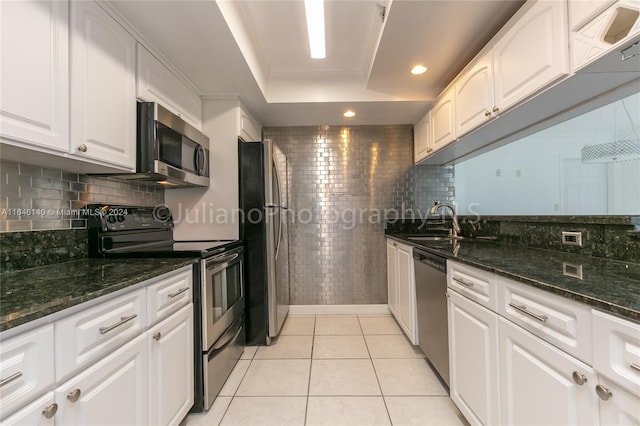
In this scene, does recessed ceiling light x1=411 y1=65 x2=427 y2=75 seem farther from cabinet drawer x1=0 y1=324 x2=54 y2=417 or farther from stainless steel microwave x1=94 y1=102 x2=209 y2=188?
cabinet drawer x1=0 y1=324 x2=54 y2=417

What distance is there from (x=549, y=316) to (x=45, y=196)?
2.33 m

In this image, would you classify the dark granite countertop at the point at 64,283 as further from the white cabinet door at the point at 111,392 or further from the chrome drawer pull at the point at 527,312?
the chrome drawer pull at the point at 527,312

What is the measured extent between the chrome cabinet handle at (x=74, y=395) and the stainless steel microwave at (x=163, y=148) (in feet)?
3.84

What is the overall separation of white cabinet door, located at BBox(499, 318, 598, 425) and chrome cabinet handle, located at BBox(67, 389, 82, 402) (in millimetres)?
1489

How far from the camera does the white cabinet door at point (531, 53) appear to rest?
1193mm

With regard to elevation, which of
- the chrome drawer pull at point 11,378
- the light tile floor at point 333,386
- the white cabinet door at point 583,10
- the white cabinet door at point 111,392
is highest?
the white cabinet door at point 583,10

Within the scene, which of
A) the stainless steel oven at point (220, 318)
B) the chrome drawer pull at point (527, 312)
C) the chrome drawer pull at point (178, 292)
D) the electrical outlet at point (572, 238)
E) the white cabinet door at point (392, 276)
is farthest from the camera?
the white cabinet door at point (392, 276)

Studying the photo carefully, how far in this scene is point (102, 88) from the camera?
4.44ft

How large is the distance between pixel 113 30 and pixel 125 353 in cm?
158

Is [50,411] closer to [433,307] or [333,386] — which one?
[333,386]

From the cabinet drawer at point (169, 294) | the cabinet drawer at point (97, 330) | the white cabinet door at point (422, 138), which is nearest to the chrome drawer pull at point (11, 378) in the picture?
the cabinet drawer at point (97, 330)

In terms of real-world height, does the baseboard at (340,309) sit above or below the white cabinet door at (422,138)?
below

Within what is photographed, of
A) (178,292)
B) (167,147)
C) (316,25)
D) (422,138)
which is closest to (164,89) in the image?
(167,147)

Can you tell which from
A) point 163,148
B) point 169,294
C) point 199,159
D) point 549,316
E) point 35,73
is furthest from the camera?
point 199,159
